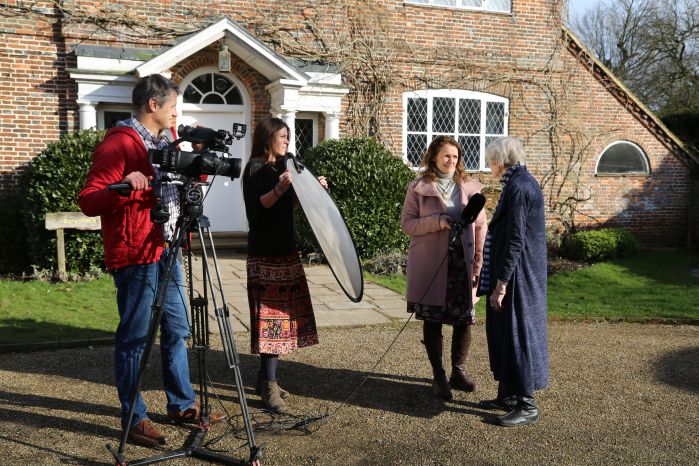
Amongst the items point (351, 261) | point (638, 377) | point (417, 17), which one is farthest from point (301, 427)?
point (417, 17)

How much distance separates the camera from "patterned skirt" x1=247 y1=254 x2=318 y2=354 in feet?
14.6

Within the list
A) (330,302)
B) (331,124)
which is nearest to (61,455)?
(330,302)

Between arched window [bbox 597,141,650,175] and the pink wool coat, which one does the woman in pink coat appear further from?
arched window [bbox 597,141,650,175]

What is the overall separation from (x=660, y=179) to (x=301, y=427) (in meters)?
12.7

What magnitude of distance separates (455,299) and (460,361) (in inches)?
21.5

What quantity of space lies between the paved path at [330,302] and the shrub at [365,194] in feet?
3.06

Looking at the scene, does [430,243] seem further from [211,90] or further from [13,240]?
[211,90]

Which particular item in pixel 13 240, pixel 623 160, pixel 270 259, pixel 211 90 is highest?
pixel 211 90

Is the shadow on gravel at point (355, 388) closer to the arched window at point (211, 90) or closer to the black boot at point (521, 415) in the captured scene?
the black boot at point (521, 415)

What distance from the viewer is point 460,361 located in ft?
16.3

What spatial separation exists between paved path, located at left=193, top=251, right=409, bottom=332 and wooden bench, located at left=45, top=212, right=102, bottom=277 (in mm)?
1538

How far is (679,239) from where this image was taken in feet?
48.4

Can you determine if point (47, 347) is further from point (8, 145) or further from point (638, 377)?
point (8, 145)

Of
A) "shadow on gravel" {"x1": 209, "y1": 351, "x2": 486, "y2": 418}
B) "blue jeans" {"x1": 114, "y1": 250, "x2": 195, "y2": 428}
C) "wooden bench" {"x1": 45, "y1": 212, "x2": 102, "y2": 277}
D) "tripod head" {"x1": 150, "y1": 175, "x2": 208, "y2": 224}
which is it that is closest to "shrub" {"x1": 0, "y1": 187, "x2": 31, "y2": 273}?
"wooden bench" {"x1": 45, "y1": 212, "x2": 102, "y2": 277}
